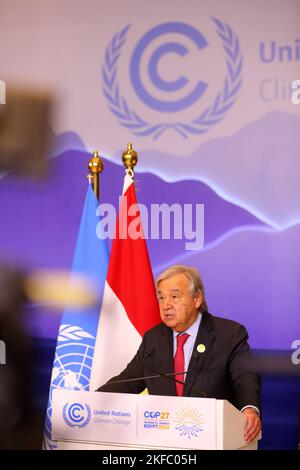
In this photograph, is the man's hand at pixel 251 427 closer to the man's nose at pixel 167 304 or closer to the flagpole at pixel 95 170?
the man's nose at pixel 167 304

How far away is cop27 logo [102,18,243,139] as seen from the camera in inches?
163

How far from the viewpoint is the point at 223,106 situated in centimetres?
414

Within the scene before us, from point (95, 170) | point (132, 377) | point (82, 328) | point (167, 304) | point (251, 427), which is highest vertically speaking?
point (95, 170)

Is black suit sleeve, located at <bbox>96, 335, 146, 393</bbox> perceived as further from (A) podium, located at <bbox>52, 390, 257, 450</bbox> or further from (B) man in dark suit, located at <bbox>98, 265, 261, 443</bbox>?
(A) podium, located at <bbox>52, 390, 257, 450</bbox>

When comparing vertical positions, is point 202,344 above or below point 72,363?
above

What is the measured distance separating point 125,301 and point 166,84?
57.2 inches

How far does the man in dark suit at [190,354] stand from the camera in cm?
300

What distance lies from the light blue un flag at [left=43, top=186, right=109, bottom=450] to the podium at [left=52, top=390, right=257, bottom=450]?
88 cm

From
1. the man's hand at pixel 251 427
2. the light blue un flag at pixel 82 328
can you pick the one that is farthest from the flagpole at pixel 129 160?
the man's hand at pixel 251 427

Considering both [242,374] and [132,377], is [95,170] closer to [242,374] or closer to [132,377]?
[132,377]

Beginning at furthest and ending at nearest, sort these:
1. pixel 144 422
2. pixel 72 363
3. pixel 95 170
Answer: pixel 95 170, pixel 72 363, pixel 144 422

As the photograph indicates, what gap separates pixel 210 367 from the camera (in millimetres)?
3045

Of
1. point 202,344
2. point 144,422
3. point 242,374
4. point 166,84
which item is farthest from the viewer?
point 166,84

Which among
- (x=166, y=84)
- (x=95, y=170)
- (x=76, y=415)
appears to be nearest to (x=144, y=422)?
(x=76, y=415)
